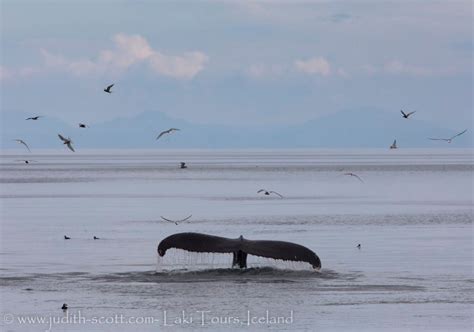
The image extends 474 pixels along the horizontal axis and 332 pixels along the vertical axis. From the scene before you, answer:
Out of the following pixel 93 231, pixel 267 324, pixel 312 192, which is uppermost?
pixel 312 192

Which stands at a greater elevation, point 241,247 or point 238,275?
point 241,247

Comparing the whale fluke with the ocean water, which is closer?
the ocean water

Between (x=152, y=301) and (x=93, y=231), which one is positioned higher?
(x=93, y=231)

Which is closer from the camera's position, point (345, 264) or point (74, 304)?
point (74, 304)

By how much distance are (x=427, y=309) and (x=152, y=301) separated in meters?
5.23

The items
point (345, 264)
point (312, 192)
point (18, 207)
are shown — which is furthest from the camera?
point (312, 192)

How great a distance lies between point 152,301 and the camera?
76.0ft

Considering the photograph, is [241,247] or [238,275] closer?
[241,247]

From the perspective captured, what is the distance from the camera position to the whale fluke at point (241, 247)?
80.2 feet

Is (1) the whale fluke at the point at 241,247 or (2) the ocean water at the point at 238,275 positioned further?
(1) the whale fluke at the point at 241,247

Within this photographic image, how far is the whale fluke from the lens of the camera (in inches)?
962

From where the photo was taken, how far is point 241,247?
2517 cm

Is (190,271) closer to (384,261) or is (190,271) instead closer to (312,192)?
(384,261)

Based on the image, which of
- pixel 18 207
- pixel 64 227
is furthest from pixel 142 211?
pixel 64 227
